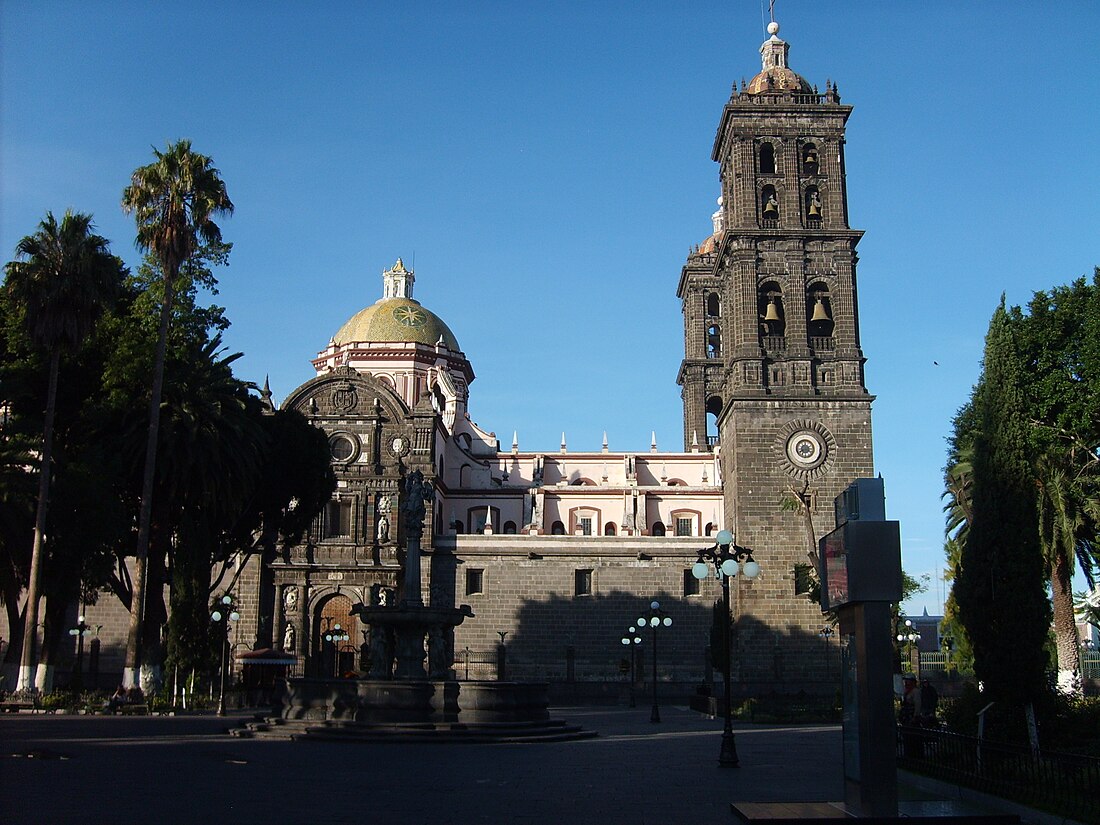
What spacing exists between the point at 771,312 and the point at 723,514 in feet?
41.2

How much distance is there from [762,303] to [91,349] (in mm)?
28143

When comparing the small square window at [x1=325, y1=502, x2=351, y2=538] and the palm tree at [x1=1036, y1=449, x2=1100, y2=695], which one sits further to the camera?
the small square window at [x1=325, y1=502, x2=351, y2=538]

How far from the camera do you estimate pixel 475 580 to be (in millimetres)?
51344

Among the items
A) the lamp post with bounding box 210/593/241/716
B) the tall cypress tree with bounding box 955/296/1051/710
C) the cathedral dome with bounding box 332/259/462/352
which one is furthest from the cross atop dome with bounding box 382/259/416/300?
the tall cypress tree with bounding box 955/296/1051/710

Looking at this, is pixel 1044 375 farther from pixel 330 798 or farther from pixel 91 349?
pixel 91 349

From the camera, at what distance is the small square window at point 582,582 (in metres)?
51.2

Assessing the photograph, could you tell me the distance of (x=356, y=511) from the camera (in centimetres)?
5103

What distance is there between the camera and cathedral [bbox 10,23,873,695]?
151ft

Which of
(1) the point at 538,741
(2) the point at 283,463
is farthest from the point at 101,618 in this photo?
(1) the point at 538,741

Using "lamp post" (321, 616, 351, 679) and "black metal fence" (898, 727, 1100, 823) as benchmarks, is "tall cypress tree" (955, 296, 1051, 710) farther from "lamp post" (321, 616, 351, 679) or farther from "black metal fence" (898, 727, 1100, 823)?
"lamp post" (321, 616, 351, 679)

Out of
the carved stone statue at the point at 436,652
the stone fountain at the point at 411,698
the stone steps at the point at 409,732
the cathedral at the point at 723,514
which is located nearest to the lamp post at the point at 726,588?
the stone steps at the point at 409,732

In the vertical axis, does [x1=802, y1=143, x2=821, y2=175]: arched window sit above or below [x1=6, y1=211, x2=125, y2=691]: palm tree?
above

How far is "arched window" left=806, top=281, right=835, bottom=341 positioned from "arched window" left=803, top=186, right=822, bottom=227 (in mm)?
3055

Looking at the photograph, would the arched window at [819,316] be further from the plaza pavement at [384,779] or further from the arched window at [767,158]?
the plaza pavement at [384,779]
